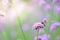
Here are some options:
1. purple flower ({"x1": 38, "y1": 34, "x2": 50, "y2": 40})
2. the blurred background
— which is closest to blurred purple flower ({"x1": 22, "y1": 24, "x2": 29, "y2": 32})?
the blurred background

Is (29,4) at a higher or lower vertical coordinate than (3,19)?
higher

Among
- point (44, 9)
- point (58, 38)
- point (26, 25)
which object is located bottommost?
point (58, 38)

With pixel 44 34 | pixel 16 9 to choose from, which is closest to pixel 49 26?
pixel 44 34

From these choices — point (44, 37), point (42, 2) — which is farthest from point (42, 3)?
point (44, 37)

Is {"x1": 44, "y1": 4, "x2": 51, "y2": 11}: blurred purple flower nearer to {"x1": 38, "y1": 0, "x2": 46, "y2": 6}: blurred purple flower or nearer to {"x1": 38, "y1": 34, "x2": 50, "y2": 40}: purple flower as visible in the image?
{"x1": 38, "y1": 0, "x2": 46, "y2": 6}: blurred purple flower

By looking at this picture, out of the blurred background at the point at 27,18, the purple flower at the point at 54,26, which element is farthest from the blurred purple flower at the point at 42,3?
the purple flower at the point at 54,26

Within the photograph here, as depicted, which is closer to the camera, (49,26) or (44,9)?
(49,26)

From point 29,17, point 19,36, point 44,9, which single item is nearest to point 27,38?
point 19,36

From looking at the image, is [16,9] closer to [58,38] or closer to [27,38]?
[27,38]

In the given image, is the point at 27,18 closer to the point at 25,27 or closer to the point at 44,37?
the point at 25,27
